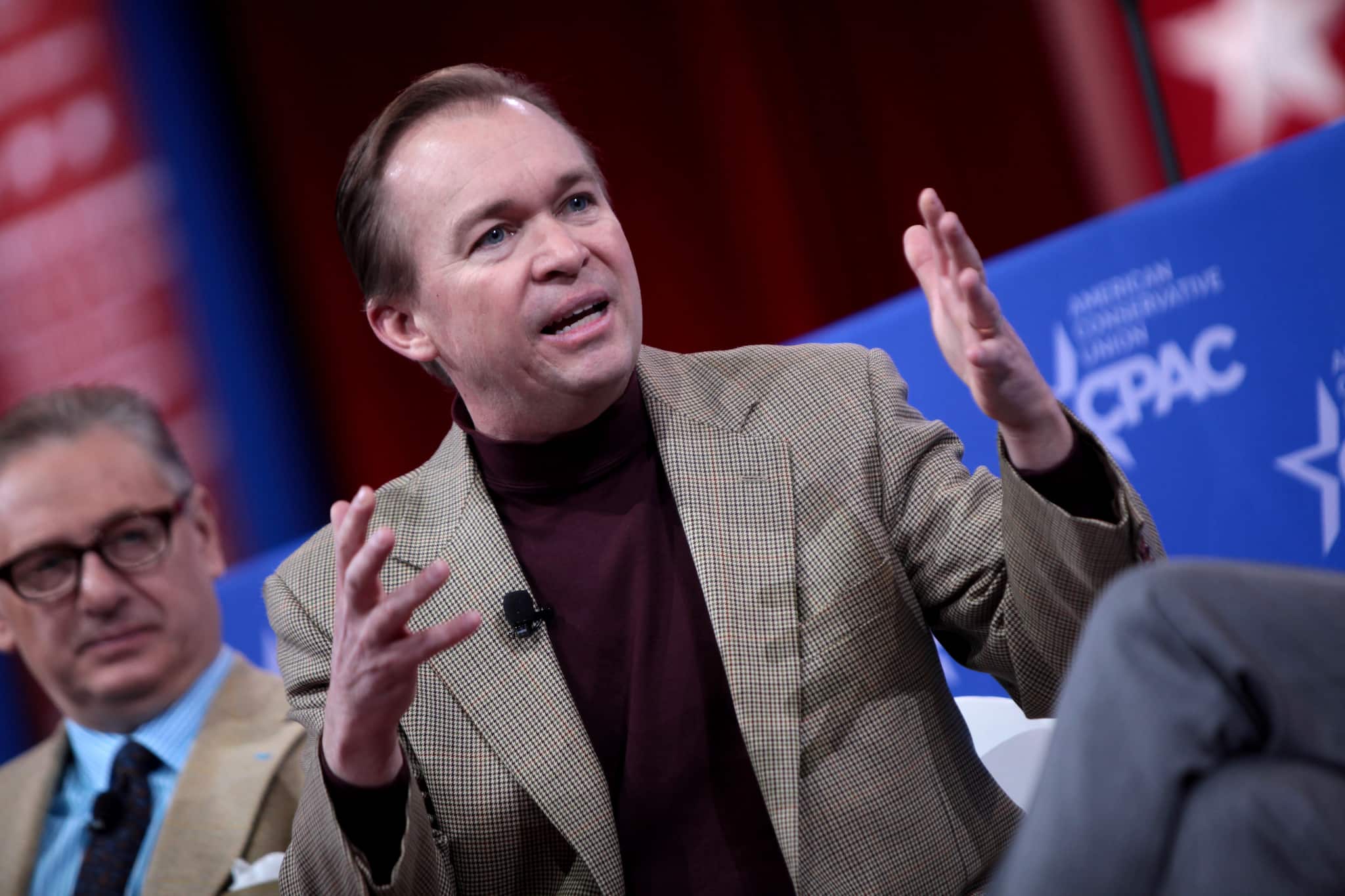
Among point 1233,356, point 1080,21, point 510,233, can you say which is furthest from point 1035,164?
point 510,233

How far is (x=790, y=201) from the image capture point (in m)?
4.46

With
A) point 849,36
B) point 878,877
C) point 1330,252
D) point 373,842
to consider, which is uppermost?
point 849,36

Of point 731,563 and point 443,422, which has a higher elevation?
point 443,422

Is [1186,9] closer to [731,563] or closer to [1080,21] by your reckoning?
[1080,21]

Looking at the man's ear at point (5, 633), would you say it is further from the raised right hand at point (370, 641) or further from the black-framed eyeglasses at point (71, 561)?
the raised right hand at point (370, 641)

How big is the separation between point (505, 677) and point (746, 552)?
1.17ft

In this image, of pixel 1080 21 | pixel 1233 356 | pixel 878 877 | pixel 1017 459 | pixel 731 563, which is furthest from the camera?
pixel 1080 21

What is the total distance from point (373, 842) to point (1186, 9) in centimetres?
321

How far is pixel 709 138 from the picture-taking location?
466 centimetres

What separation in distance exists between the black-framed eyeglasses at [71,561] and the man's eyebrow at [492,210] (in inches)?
43.3

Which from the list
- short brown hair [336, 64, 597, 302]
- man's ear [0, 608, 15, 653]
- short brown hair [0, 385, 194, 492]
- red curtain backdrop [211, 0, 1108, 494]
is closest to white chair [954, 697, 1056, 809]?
short brown hair [336, 64, 597, 302]

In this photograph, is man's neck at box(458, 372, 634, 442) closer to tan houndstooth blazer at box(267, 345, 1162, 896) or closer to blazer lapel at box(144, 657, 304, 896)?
tan houndstooth blazer at box(267, 345, 1162, 896)

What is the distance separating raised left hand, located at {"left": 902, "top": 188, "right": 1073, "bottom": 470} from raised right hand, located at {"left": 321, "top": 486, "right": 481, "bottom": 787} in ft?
1.92

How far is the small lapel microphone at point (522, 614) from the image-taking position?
1784mm
